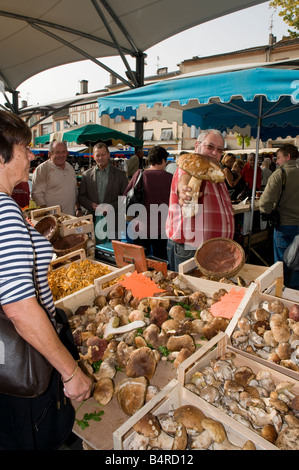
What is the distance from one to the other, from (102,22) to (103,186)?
443cm

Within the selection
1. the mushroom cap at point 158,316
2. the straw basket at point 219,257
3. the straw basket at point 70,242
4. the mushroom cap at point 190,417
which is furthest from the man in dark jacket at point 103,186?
the mushroom cap at point 190,417

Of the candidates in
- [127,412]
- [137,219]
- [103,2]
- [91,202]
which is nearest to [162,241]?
[137,219]

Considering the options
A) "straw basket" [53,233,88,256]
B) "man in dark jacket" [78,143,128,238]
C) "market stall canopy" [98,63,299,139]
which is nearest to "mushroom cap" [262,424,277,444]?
"straw basket" [53,233,88,256]

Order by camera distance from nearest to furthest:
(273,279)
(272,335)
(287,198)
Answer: (272,335)
(273,279)
(287,198)

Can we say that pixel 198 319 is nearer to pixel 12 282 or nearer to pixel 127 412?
pixel 127 412

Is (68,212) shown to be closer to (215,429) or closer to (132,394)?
(132,394)

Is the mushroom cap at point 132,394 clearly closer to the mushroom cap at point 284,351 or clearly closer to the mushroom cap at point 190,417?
the mushroom cap at point 190,417

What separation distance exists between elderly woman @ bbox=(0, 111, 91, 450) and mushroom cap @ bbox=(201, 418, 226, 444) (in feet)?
1.66

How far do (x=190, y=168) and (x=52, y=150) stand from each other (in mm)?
2896

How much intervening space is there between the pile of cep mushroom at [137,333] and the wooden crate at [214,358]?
139mm

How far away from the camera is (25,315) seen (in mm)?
1042

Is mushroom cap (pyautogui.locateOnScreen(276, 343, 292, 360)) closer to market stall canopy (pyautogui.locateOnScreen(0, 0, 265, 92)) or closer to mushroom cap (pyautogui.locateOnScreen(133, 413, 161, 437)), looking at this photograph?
mushroom cap (pyautogui.locateOnScreen(133, 413, 161, 437))

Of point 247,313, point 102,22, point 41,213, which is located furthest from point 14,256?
point 102,22

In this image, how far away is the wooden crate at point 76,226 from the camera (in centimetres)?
356
